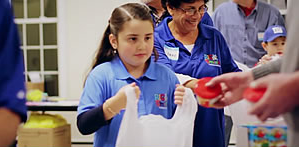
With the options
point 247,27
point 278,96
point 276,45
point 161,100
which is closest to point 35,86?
point 247,27

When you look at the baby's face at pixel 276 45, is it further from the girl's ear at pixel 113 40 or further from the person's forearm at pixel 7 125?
the person's forearm at pixel 7 125

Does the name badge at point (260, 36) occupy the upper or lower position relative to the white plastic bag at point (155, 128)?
upper

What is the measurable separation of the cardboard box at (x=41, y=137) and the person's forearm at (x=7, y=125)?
386 centimetres

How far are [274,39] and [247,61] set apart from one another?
1.33 ft

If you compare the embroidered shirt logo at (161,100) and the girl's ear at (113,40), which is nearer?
the embroidered shirt logo at (161,100)

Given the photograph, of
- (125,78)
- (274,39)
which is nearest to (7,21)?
(125,78)

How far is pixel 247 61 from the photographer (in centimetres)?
350

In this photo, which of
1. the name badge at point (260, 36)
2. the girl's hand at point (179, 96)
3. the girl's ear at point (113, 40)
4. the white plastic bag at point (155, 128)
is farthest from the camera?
the name badge at point (260, 36)

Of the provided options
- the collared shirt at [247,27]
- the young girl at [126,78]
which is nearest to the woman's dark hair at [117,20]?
the young girl at [126,78]

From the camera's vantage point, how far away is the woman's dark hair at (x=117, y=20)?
171 centimetres

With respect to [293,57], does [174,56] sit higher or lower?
lower

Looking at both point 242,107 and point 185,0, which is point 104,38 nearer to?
point 185,0

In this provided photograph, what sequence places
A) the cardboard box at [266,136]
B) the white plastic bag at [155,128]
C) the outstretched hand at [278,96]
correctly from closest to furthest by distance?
the outstretched hand at [278,96] → the cardboard box at [266,136] → the white plastic bag at [155,128]

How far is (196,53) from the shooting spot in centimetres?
198
